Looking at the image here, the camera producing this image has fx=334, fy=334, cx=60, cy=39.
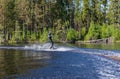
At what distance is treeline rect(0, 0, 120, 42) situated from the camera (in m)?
105

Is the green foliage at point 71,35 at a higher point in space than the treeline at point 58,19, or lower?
lower

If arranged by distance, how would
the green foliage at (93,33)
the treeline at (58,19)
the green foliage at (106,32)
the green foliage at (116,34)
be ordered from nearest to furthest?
1. the green foliage at (116,34)
2. the green foliage at (106,32)
3. the green foliage at (93,33)
4. the treeline at (58,19)

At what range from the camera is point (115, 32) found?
3957 inches

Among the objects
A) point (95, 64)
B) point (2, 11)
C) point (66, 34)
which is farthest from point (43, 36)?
point (95, 64)

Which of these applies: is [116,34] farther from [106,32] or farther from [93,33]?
[93,33]

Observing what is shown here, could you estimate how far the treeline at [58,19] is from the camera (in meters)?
105

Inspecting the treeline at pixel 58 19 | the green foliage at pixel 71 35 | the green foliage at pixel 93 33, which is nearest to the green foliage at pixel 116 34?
the treeline at pixel 58 19

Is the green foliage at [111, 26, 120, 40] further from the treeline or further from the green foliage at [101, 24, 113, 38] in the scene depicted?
the green foliage at [101, 24, 113, 38]

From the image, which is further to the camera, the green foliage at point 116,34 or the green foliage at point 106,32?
the green foliage at point 106,32

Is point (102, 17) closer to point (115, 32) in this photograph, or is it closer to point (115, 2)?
point (115, 2)

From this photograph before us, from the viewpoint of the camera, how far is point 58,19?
121 m

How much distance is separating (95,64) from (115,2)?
262 feet

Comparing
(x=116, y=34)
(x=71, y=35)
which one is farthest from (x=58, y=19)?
(x=116, y=34)

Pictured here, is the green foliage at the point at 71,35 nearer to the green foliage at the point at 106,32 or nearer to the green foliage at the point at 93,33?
the green foliage at the point at 93,33
